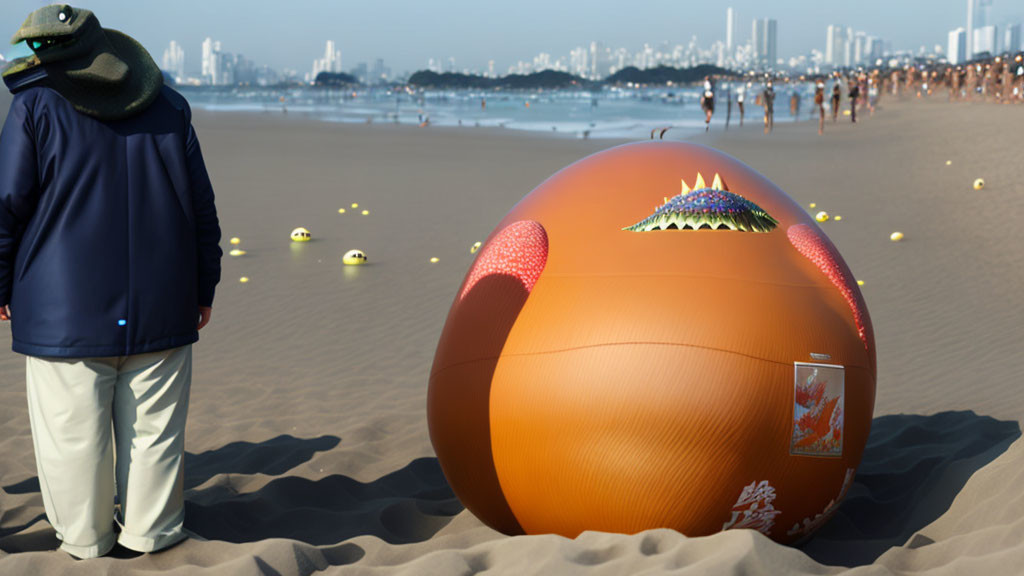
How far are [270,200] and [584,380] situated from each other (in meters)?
14.4

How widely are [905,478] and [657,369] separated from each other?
7.18ft

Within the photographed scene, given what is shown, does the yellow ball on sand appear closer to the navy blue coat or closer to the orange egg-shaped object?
the orange egg-shaped object

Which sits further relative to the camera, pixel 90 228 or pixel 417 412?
pixel 417 412

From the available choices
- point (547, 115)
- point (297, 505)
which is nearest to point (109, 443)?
point (297, 505)

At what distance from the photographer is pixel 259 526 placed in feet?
16.3

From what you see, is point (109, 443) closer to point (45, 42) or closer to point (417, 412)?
point (45, 42)

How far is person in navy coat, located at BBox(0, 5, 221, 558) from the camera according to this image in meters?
3.86

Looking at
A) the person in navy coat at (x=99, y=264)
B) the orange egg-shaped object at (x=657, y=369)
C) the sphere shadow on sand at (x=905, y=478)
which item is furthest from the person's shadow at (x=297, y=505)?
the sphere shadow on sand at (x=905, y=478)

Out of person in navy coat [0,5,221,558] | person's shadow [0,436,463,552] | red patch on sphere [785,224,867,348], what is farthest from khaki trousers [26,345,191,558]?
red patch on sphere [785,224,867,348]

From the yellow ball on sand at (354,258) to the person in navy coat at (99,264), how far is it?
8.22m

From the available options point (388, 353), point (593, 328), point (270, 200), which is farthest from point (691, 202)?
point (270, 200)

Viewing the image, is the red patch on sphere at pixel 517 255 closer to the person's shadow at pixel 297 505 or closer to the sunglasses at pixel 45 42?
the person's shadow at pixel 297 505

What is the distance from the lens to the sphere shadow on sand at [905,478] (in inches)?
180

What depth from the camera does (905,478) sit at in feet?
17.9
